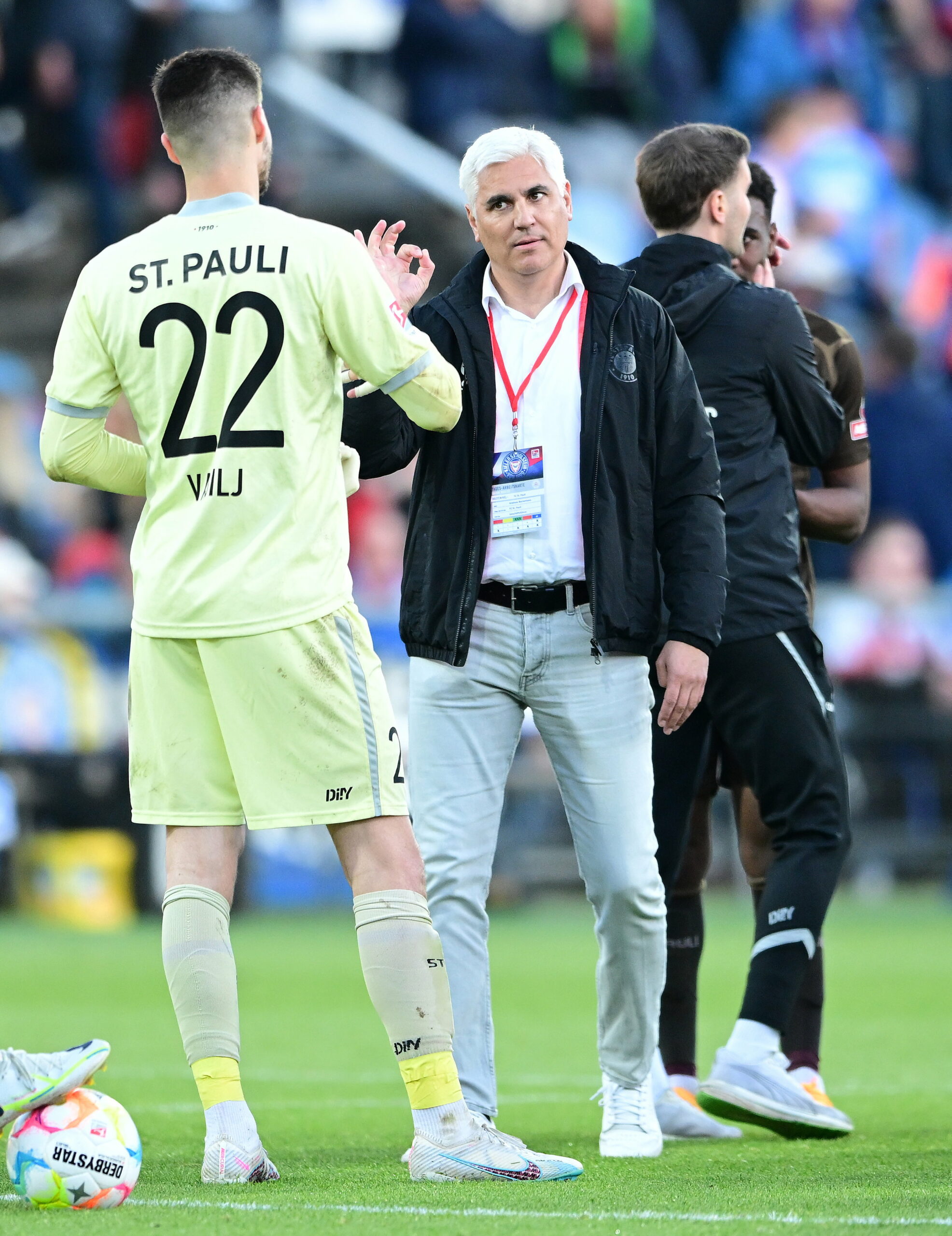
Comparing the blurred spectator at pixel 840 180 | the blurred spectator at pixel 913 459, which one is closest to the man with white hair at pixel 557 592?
the blurred spectator at pixel 913 459

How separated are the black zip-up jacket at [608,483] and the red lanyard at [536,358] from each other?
0.09 ft

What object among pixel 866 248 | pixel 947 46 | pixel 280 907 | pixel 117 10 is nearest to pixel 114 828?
pixel 280 907

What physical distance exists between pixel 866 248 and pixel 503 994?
9.11 metres

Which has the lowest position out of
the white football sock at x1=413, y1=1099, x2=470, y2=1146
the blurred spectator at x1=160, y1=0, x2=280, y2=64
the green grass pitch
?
the green grass pitch

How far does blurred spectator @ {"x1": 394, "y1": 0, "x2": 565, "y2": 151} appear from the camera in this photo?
15555 millimetres

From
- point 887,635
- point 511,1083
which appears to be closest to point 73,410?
point 511,1083

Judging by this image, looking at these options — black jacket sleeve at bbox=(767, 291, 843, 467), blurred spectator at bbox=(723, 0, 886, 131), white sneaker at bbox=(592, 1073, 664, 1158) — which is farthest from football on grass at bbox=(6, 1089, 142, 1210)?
blurred spectator at bbox=(723, 0, 886, 131)

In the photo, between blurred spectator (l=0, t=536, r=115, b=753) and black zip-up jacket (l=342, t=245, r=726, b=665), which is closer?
black zip-up jacket (l=342, t=245, r=726, b=665)

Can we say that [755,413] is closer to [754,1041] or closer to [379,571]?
[754,1041]

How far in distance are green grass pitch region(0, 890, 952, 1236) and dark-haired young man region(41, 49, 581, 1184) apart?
306 mm

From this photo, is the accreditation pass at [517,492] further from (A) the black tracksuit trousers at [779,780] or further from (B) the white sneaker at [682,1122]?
(B) the white sneaker at [682,1122]

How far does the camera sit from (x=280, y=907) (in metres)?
12.6

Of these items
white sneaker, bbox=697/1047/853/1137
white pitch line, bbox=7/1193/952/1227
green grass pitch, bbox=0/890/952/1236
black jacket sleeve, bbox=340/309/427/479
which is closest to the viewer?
white pitch line, bbox=7/1193/952/1227

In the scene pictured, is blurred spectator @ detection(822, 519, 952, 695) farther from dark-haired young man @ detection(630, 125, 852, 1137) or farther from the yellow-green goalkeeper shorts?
the yellow-green goalkeeper shorts
